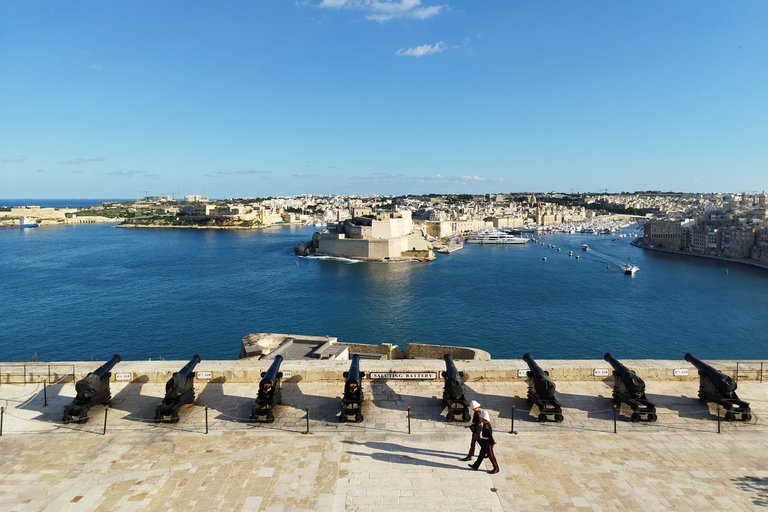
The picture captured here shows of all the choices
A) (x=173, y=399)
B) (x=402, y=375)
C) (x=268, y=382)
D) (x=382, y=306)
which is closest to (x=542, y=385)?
(x=402, y=375)

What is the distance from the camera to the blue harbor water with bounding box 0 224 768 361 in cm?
1950

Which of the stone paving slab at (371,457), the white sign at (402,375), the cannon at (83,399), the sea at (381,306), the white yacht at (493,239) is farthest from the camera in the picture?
the white yacht at (493,239)

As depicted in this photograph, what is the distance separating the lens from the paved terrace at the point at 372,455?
3.63m

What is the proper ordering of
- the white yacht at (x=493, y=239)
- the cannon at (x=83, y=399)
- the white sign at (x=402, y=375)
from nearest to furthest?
the cannon at (x=83, y=399)
the white sign at (x=402, y=375)
the white yacht at (x=493, y=239)

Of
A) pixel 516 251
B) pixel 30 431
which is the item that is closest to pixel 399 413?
pixel 30 431

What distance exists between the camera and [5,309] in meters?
24.9

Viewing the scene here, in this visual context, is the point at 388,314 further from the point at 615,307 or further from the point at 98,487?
the point at 98,487

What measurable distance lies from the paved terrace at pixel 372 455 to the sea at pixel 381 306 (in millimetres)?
7725

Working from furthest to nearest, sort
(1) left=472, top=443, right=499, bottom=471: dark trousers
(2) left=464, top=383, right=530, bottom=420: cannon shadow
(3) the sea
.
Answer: (3) the sea, (2) left=464, top=383, right=530, bottom=420: cannon shadow, (1) left=472, top=443, right=499, bottom=471: dark trousers

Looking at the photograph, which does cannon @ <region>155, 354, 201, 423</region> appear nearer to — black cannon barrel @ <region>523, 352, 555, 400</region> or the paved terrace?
the paved terrace

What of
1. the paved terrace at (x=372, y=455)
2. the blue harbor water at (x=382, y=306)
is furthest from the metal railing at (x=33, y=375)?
the blue harbor water at (x=382, y=306)

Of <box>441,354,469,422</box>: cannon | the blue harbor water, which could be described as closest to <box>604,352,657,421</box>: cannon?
<box>441,354,469,422</box>: cannon

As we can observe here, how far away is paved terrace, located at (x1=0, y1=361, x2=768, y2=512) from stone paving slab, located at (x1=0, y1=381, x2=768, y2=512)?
0.01 m

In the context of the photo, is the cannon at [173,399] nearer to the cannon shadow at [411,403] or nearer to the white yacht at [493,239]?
the cannon shadow at [411,403]
